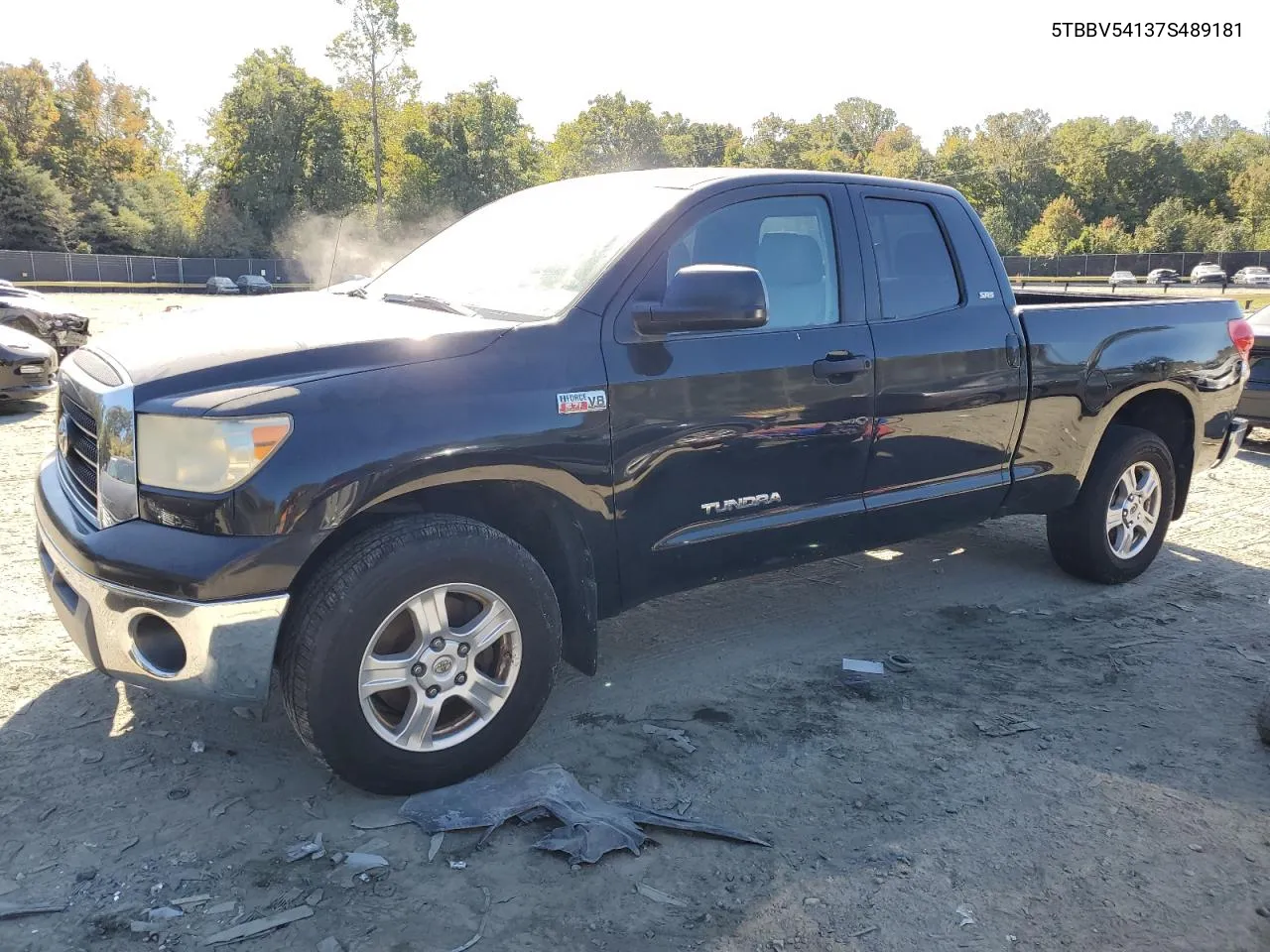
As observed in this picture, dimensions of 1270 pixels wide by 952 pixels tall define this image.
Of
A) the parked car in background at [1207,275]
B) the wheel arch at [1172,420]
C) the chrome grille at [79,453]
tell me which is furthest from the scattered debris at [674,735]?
the parked car in background at [1207,275]

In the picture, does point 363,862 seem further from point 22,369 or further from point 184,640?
point 22,369

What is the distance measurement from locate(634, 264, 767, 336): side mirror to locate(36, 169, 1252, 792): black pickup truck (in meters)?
0.01

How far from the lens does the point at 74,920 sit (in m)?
2.56

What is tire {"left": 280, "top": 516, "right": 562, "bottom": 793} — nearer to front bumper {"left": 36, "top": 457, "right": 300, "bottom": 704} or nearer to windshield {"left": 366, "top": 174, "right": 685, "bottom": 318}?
front bumper {"left": 36, "top": 457, "right": 300, "bottom": 704}

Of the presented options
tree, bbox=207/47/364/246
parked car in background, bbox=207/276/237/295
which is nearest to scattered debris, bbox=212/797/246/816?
parked car in background, bbox=207/276/237/295

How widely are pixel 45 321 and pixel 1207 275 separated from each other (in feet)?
194

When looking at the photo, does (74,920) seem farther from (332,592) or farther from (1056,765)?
(1056,765)

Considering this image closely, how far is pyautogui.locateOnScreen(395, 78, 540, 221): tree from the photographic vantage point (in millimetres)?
64062

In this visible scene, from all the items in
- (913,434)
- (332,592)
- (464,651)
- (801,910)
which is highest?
(913,434)

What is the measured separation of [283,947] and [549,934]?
2.16 ft

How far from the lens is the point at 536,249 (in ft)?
12.8

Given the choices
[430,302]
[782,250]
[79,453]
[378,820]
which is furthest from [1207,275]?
[79,453]

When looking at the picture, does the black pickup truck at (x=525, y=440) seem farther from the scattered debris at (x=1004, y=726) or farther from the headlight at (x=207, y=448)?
the scattered debris at (x=1004, y=726)

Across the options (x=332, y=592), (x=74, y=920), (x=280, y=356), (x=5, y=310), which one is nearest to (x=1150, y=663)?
(x=332, y=592)
